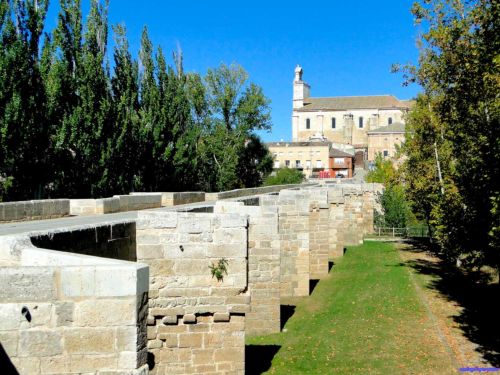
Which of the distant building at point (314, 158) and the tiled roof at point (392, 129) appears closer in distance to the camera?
the distant building at point (314, 158)

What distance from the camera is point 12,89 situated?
81.5 feet

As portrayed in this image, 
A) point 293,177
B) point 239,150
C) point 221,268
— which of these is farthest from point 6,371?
point 293,177

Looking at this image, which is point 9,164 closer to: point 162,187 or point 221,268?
point 162,187

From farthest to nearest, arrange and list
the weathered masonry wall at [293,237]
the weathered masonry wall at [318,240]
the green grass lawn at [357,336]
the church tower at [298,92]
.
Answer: the church tower at [298,92]
the weathered masonry wall at [318,240]
the weathered masonry wall at [293,237]
the green grass lawn at [357,336]

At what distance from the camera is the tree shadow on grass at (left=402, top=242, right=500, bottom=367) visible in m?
15.6

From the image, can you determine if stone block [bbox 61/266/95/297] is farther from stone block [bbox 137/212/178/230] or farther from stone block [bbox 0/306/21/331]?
stone block [bbox 137/212/178/230]

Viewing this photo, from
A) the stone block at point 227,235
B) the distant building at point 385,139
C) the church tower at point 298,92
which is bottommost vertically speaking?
the stone block at point 227,235

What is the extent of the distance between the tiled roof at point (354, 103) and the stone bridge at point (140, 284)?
337ft

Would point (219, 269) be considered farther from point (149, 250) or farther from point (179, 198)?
point (179, 198)

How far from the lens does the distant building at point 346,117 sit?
118 metres

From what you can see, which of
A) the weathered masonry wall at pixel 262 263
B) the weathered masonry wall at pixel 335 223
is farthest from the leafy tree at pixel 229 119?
the weathered masonry wall at pixel 262 263

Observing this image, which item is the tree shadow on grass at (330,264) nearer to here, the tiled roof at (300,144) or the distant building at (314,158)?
the distant building at (314,158)

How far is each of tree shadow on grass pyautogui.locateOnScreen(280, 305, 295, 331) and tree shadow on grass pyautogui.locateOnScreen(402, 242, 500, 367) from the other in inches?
205

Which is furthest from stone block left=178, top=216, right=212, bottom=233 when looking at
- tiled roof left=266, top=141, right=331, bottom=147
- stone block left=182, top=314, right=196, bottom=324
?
tiled roof left=266, top=141, right=331, bottom=147
